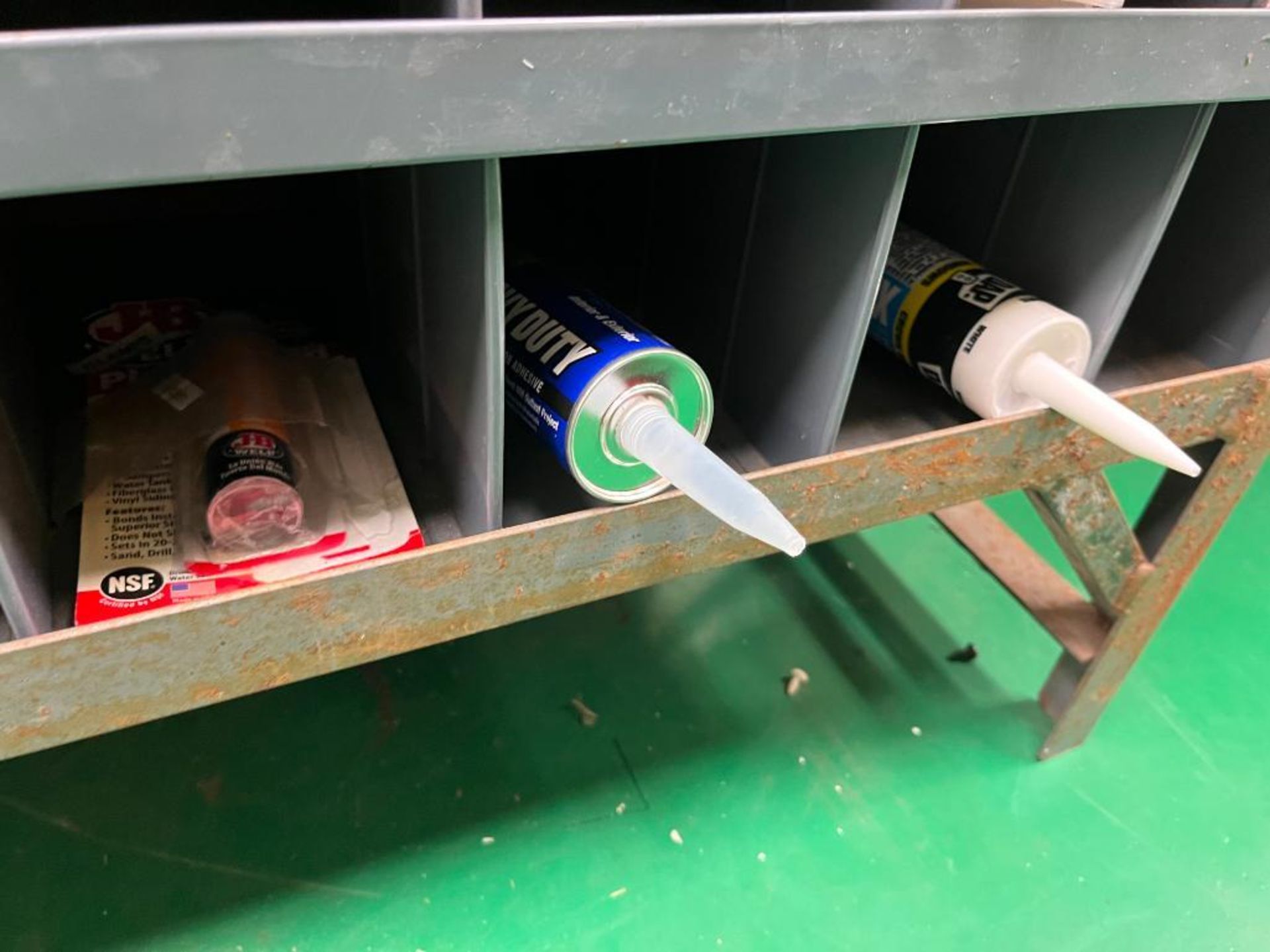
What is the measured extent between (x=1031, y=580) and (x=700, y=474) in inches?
27.5

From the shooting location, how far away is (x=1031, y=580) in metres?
1.03

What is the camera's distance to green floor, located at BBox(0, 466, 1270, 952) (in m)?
0.81

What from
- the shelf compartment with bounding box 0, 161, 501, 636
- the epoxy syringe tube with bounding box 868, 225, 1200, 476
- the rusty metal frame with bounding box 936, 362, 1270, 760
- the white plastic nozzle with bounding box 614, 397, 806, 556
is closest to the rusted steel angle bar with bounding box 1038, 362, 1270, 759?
the rusty metal frame with bounding box 936, 362, 1270, 760

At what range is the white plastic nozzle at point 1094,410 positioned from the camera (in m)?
0.57

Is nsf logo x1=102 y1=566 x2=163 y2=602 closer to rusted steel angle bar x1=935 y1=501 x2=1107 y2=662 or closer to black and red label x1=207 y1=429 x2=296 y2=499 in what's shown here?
black and red label x1=207 y1=429 x2=296 y2=499

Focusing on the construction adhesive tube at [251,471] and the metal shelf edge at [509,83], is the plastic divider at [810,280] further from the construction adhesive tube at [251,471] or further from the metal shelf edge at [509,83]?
the construction adhesive tube at [251,471]

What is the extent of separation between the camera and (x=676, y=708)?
1015 mm

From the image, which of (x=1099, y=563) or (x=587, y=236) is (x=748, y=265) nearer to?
(x=587, y=236)

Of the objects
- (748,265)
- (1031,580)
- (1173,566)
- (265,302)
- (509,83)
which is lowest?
(1031,580)

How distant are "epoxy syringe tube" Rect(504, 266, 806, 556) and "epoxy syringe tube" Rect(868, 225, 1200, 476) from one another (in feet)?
0.71

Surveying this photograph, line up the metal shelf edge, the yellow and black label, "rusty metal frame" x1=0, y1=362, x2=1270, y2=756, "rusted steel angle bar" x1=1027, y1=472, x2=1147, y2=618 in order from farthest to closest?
"rusted steel angle bar" x1=1027, y1=472, x2=1147, y2=618 < the yellow and black label < "rusty metal frame" x1=0, y1=362, x2=1270, y2=756 < the metal shelf edge

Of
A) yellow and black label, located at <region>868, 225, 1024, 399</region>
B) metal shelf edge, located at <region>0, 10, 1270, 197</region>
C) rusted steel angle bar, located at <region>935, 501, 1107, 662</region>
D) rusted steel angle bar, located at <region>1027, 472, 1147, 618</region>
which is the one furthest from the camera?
rusted steel angle bar, located at <region>935, 501, 1107, 662</region>

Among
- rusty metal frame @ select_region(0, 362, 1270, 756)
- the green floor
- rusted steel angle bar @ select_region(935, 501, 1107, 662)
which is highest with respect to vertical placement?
rusty metal frame @ select_region(0, 362, 1270, 756)

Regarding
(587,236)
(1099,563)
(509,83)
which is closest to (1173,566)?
(1099,563)
